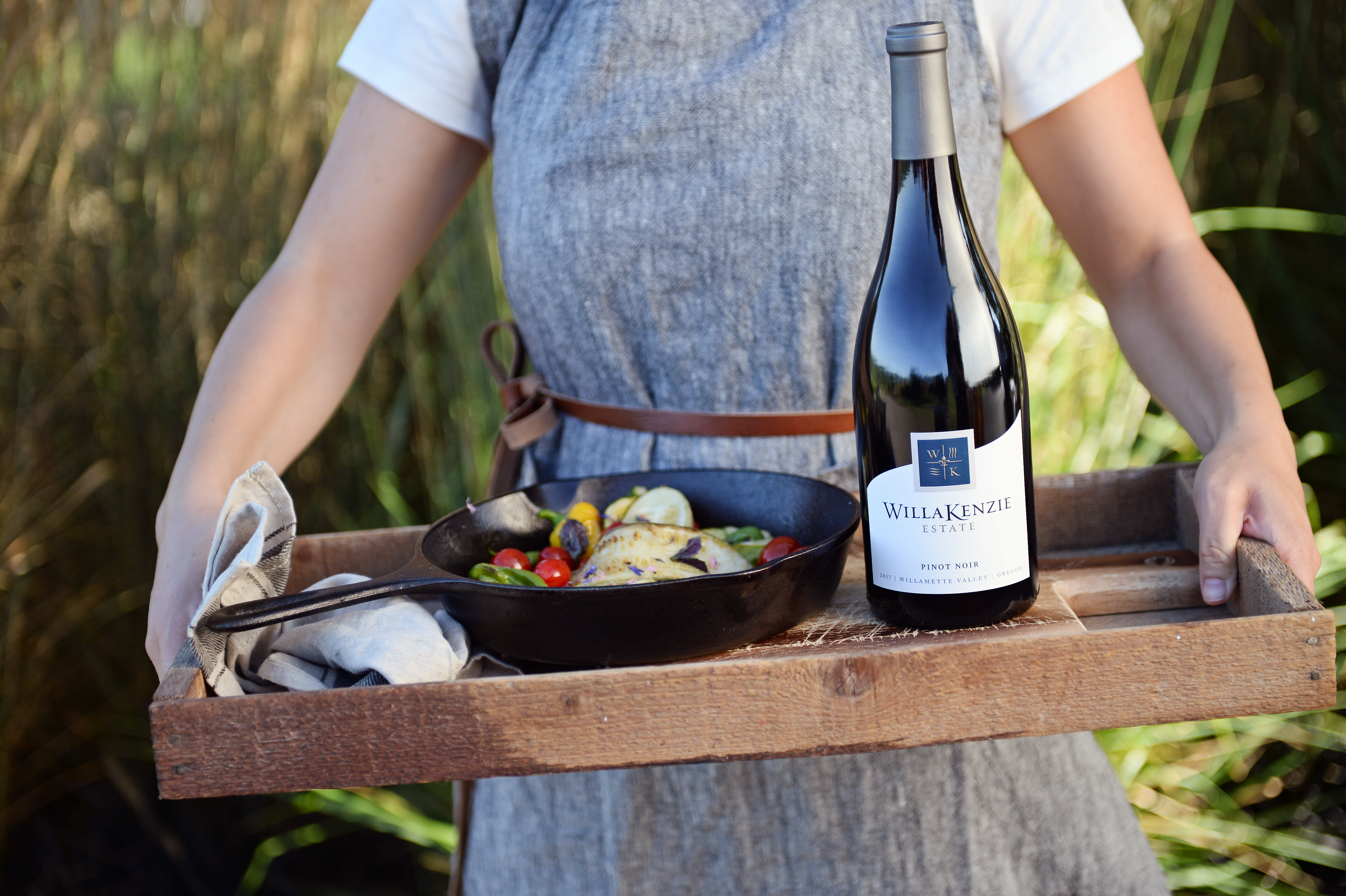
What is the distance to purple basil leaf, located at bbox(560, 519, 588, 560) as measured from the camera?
2.63 feet

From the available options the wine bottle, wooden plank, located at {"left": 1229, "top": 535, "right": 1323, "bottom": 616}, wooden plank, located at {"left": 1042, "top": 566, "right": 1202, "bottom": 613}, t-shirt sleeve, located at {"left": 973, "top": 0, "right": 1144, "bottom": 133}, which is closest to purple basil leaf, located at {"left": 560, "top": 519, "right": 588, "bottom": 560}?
the wine bottle

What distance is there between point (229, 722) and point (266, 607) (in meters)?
0.07

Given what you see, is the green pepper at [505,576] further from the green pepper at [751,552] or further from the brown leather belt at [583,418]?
the brown leather belt at [583,418]

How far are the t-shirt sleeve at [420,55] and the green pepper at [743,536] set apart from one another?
53 centimetres

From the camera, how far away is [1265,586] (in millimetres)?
662

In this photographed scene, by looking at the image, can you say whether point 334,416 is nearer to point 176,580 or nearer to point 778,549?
point 176,580

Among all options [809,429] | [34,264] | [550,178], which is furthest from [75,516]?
[809,429]

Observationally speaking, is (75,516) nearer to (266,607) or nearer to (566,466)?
(566,466)

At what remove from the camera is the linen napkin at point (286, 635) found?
0.66m

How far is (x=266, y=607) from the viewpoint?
643 millimetres

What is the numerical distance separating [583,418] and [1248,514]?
1.95 feet

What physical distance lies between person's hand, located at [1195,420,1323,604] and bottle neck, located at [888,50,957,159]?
29cm

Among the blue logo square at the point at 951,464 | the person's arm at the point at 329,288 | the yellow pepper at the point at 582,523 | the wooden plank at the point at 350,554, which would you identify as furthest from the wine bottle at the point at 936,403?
the person's arm at the point at 329,288

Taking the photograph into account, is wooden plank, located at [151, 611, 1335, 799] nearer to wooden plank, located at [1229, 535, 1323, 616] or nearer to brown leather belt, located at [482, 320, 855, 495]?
wooden plank, located at [1229, 535, 1323, 616]
